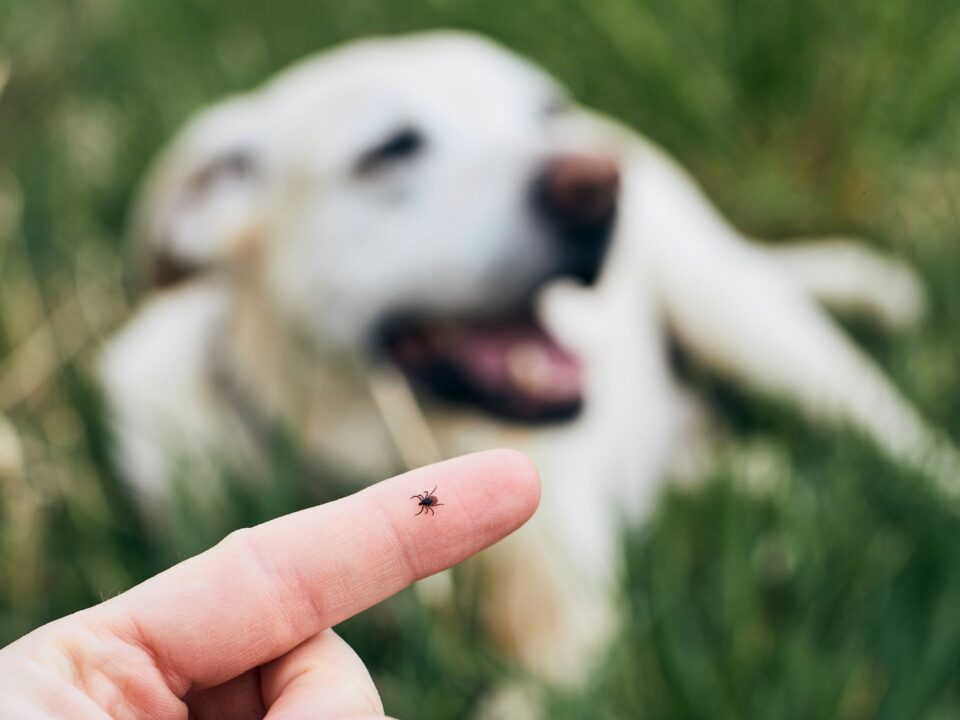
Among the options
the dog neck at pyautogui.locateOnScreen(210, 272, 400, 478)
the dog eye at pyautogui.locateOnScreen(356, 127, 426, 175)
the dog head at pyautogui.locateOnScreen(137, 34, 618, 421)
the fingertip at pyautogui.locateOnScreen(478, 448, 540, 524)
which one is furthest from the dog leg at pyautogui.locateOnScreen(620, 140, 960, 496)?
the fingertip at pyautogui.locateOnScreen(478, 448, 540, 524)

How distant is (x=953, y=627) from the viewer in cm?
136

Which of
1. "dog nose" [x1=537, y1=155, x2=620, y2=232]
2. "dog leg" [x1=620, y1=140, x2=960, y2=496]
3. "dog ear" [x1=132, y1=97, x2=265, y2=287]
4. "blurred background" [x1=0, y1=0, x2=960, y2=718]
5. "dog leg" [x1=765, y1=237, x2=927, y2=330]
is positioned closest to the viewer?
"blurred background" [x1=0, y1=0, x2=960, y2=718]

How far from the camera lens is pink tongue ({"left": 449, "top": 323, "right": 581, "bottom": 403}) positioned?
1.84m

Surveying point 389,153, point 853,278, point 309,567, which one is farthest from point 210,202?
point 853,278

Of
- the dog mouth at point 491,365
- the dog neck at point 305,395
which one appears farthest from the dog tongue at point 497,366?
the dog neck at point 305,395

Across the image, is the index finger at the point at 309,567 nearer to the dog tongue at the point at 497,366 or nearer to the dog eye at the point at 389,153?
the dog tongue at the point at 497,366

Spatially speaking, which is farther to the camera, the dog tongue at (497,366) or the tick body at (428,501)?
the dog tongue at (497,366)

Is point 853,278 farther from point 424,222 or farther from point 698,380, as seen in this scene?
point 424,222

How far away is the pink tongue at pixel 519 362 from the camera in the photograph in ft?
6.03

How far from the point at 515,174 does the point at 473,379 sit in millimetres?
342

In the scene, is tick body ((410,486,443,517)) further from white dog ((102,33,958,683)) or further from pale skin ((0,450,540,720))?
white dog ((102,33,958,683))

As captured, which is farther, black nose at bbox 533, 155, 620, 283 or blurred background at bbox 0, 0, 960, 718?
black nose at bbox 533, 155, 620, 283

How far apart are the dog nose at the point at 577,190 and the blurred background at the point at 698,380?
454mm

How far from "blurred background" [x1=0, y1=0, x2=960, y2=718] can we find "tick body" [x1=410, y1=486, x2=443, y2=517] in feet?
1.68
